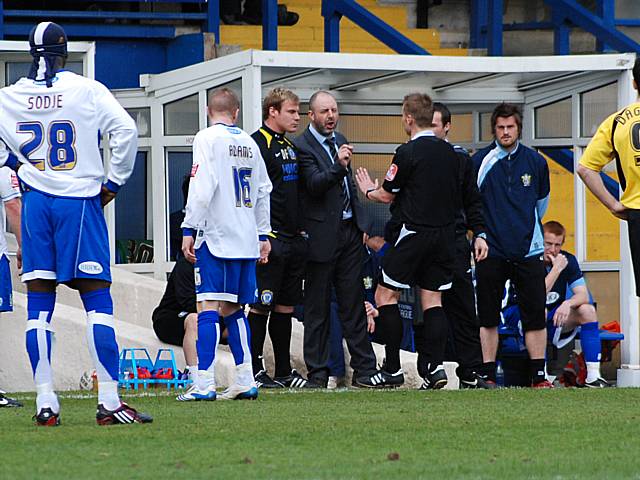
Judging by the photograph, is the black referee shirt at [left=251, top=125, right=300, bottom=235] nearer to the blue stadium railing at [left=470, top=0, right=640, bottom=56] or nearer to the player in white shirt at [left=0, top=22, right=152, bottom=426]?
the player in white shirt at [left=0, top=22, right=152, bottom=426]

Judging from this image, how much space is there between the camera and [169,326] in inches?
471

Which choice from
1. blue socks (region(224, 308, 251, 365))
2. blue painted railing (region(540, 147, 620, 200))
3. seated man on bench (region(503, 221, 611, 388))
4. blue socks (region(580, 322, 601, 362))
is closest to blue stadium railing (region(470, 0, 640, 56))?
blue painted railing (region(540, 147, 620, 200))

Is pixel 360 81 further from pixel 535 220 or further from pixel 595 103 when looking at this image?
pixel 535 220

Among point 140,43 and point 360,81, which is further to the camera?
point 140,43

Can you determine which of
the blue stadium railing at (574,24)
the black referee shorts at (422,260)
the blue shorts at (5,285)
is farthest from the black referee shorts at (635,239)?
the blue stadium railing at (574,24)

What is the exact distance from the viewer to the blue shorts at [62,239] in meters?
7.28

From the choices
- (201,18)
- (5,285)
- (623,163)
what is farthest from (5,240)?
(201,18)

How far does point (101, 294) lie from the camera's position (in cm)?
739

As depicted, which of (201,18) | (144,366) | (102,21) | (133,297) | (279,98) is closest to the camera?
(279,98)

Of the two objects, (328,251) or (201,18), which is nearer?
(328,251)

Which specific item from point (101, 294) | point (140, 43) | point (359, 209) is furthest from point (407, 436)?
point (140, 43)

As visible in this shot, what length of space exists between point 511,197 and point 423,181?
0.94 m

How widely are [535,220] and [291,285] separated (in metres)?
1.76

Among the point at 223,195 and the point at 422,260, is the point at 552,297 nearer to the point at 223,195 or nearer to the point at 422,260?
the point at 422,260
